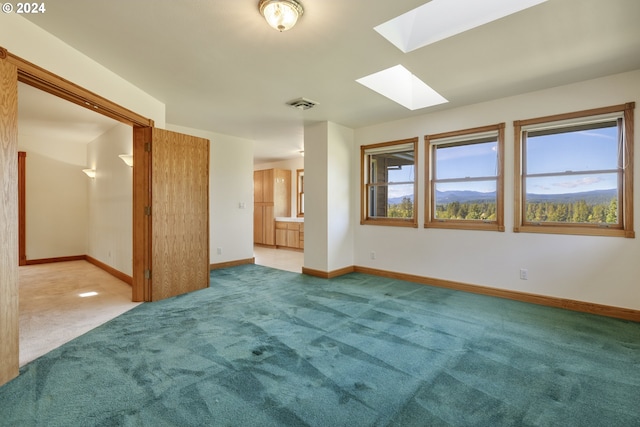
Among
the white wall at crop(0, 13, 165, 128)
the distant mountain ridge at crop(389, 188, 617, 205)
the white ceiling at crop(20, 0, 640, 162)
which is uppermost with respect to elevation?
the white ceiling at crop(20, 0, 640, 162)

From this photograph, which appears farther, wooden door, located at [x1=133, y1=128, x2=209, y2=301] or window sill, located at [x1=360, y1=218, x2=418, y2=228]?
window sill, located at [x1=360, y1=218, x2=418, y2=228]

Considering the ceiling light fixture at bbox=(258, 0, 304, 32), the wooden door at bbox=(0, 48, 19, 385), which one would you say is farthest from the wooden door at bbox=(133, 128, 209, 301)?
the ceiling light fixture at bbox=(258, 0, 304, 32)

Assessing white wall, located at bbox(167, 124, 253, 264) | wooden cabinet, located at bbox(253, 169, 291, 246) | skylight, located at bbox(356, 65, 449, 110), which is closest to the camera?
skylight, located at bbox(356, 65, 449, 110)

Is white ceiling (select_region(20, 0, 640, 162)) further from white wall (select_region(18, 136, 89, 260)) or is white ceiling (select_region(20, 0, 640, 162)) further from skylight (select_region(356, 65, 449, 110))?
white wall (select_region(18, 136, 89, 260))

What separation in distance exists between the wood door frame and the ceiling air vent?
1.81 metres

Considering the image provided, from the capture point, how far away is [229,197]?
5.91m

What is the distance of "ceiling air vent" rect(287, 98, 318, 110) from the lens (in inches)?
152

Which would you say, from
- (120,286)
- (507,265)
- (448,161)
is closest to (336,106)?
(448,161)

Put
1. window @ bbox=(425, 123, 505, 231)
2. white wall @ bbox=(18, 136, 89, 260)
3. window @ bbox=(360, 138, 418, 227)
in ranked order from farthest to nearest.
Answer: white wall @ bbox=(18, 136, 89, 260), window @ bbox=(360, 138, 418, 227), window @ bbox=(425, 123, 505, 231)

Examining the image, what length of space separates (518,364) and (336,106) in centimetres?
350

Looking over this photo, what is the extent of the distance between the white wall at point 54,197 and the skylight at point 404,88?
21.8 feet

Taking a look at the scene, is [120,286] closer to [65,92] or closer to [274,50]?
[65,92]

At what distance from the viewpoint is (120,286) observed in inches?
173

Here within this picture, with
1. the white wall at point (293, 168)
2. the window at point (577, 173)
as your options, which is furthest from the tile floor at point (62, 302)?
the window at point (577, 173)
